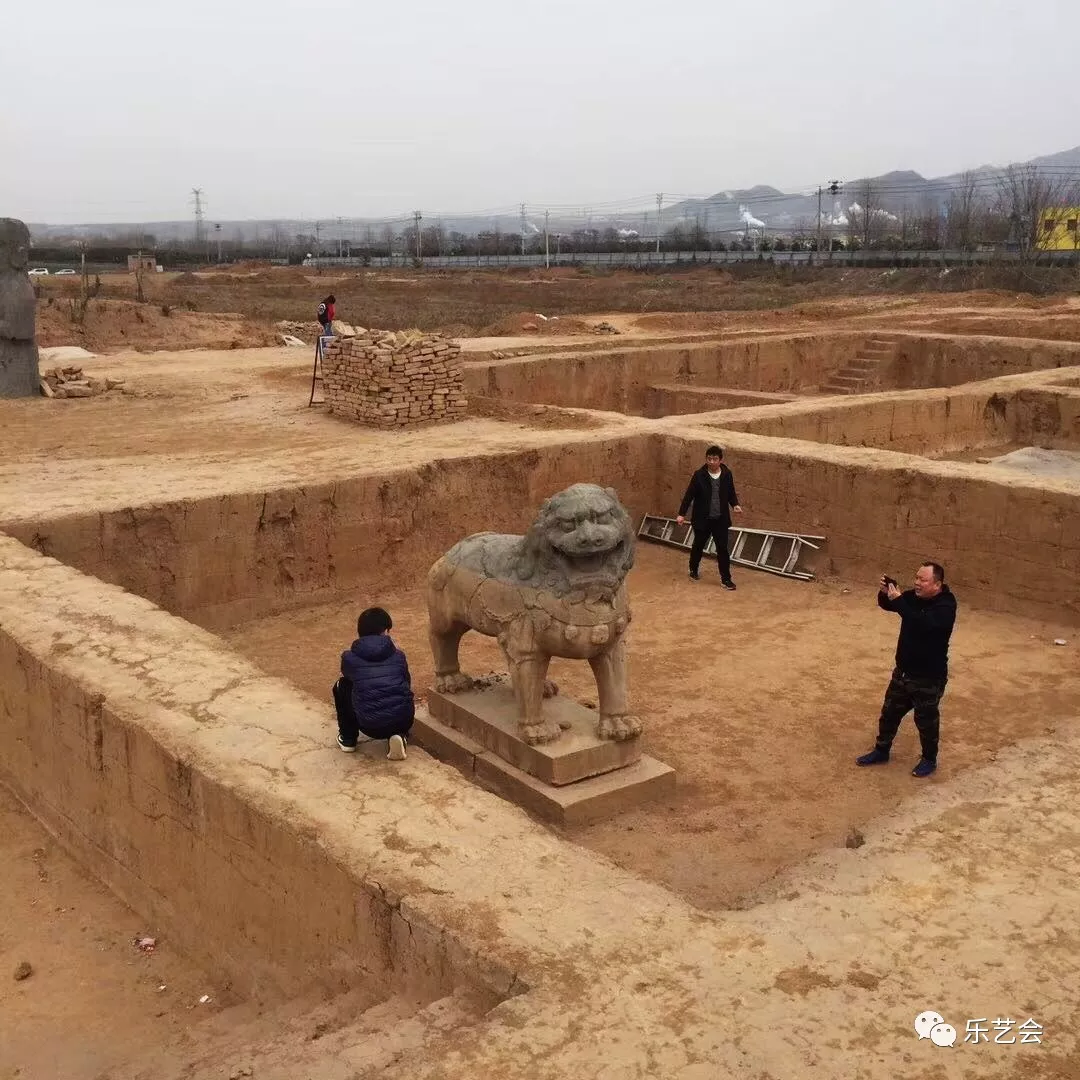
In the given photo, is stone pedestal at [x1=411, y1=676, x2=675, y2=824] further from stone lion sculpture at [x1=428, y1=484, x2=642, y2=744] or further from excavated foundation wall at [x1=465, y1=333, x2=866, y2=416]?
excavated foundation wall at [x1=465, y1=333, x2=866, y2=416]

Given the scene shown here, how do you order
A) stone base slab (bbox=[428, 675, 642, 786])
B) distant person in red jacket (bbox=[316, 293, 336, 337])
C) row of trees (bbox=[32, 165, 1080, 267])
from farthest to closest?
row of trees (bbox=[32, 165, 1080, 267]) < distant person in red jacket (bbox=[316, 293, 336, 337]) < stone base slab (bbox=[428, 675, 642, 786])

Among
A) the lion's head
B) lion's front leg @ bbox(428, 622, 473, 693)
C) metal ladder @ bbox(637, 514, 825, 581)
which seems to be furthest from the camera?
metal ladder @ bbox(637, 514, 825, 581)

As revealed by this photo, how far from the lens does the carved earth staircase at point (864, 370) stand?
60.2ft

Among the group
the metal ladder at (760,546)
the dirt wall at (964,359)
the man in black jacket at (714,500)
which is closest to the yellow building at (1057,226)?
the dirt wall at (964,359)

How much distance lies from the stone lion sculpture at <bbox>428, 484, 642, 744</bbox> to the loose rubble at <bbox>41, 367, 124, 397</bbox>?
1030cm

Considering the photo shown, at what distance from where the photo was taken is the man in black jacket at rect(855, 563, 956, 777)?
5.22 metres

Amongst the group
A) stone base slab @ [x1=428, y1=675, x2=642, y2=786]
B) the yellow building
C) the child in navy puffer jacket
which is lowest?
stone base slab @ [x1=428, y1=675, x2=642, y2=786]

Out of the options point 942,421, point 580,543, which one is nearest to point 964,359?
point 942,421

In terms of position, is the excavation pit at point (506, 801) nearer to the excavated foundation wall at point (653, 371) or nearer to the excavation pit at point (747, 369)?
the excavation pit at point (747, 369)

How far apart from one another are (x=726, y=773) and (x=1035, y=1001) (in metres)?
2.76

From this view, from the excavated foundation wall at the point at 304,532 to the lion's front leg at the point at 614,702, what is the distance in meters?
3.92

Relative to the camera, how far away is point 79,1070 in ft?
12.6

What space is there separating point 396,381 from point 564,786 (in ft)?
23.5

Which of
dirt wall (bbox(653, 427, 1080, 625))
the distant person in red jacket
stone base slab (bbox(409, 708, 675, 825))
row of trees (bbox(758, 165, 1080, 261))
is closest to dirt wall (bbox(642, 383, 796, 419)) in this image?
dirt wall (bbox(653, 427, 1080, 625))
